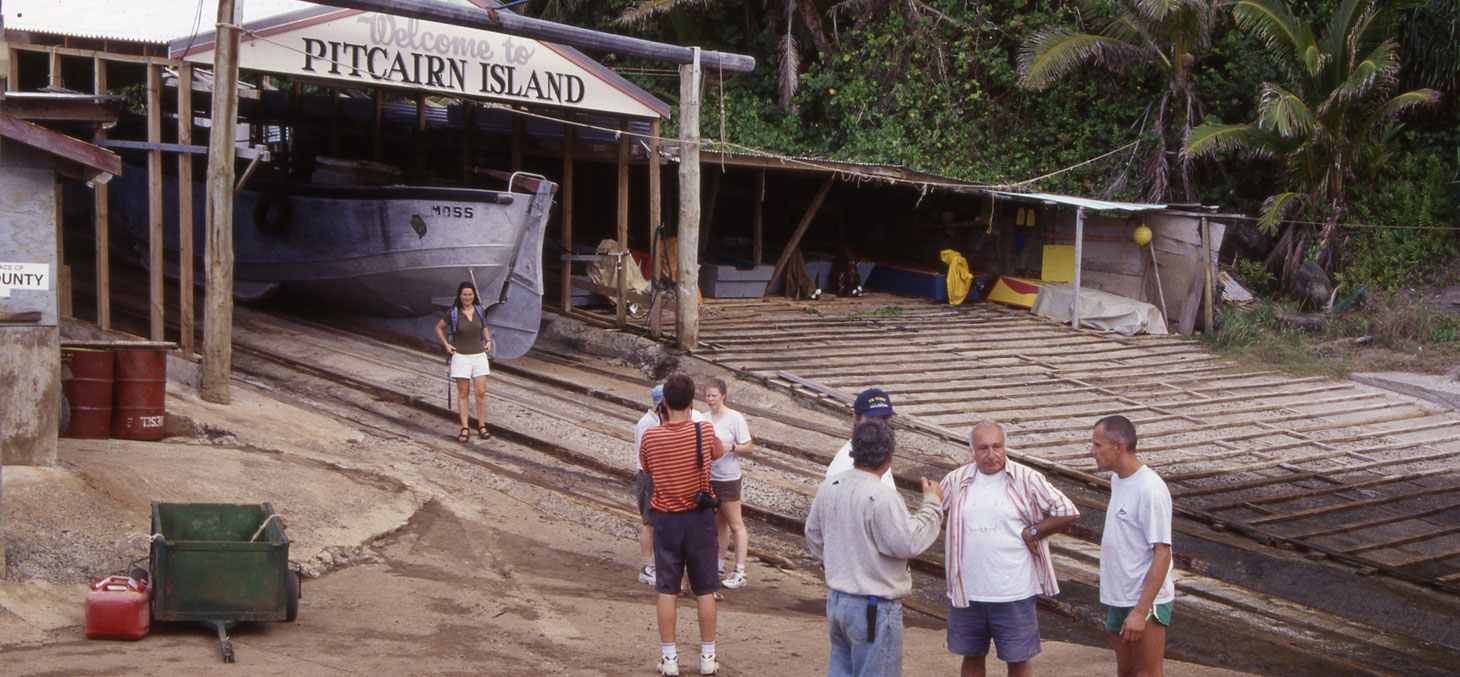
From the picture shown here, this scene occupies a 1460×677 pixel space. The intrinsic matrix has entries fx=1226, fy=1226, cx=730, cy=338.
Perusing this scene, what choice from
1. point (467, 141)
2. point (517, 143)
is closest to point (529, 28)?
point (517, 143)

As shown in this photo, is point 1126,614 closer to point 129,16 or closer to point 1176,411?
point 1176,411

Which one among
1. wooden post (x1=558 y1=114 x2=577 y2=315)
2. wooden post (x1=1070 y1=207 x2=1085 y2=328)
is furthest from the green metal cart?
wooden post (x1=1070 y1=207 x2=1085 y2=328)

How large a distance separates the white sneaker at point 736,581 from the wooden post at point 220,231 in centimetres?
583

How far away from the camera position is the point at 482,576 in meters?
7.84

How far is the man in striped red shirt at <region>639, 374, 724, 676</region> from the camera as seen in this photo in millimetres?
5859

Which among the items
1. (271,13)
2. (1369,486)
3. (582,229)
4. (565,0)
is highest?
(565,0)

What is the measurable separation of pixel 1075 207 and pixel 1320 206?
4.25 meters

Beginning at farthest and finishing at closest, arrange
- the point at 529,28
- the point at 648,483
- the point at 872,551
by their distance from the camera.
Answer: the point at 529,28
the point at 648,483
the point at 872,551

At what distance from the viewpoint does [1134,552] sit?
16.5ft

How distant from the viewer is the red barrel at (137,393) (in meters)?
9.43

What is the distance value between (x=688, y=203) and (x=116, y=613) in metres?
10.5

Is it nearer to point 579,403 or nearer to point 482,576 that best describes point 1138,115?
point 579,403

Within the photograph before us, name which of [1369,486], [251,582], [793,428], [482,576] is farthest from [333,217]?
[1369,486]

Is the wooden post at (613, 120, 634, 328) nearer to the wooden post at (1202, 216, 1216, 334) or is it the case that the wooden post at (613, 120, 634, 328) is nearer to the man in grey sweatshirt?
the wooden post at (1202, 216, 1216, 334)
